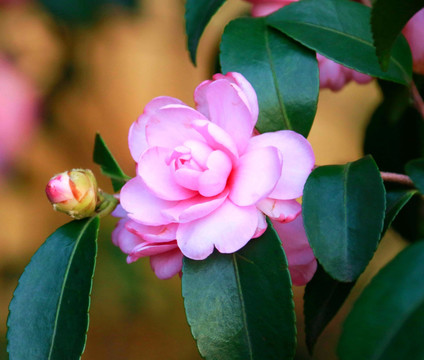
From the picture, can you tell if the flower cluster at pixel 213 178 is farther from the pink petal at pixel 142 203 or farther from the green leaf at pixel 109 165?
the green leaf at pixel 109 165

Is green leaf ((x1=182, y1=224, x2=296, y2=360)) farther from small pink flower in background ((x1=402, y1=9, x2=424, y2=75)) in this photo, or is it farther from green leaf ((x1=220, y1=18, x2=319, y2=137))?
small pink flower in background ((x1=402, y1=9, x2=424, y2=75))

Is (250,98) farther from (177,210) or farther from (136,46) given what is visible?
(136,46)

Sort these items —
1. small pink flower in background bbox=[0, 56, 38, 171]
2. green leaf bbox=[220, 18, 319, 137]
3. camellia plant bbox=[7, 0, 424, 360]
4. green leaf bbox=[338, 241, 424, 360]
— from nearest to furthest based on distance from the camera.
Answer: green leaf bbox=[338, 241, 424, 360], camellia plant bbox=[7, 0, 424, 360], green leaf bbox=[220, 18, 319, 137], small pink flower in background bbox=[0, 56, 38, 171]

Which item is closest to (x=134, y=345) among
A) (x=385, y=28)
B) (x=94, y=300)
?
(x=94, y=300)

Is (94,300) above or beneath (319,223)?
beneath

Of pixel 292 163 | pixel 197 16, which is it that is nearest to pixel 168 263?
pixel 292 163

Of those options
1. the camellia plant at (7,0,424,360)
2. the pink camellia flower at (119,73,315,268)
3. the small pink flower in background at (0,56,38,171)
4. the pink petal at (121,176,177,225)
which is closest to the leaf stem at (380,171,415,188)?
the camellia plant at (7,0,424,360)
